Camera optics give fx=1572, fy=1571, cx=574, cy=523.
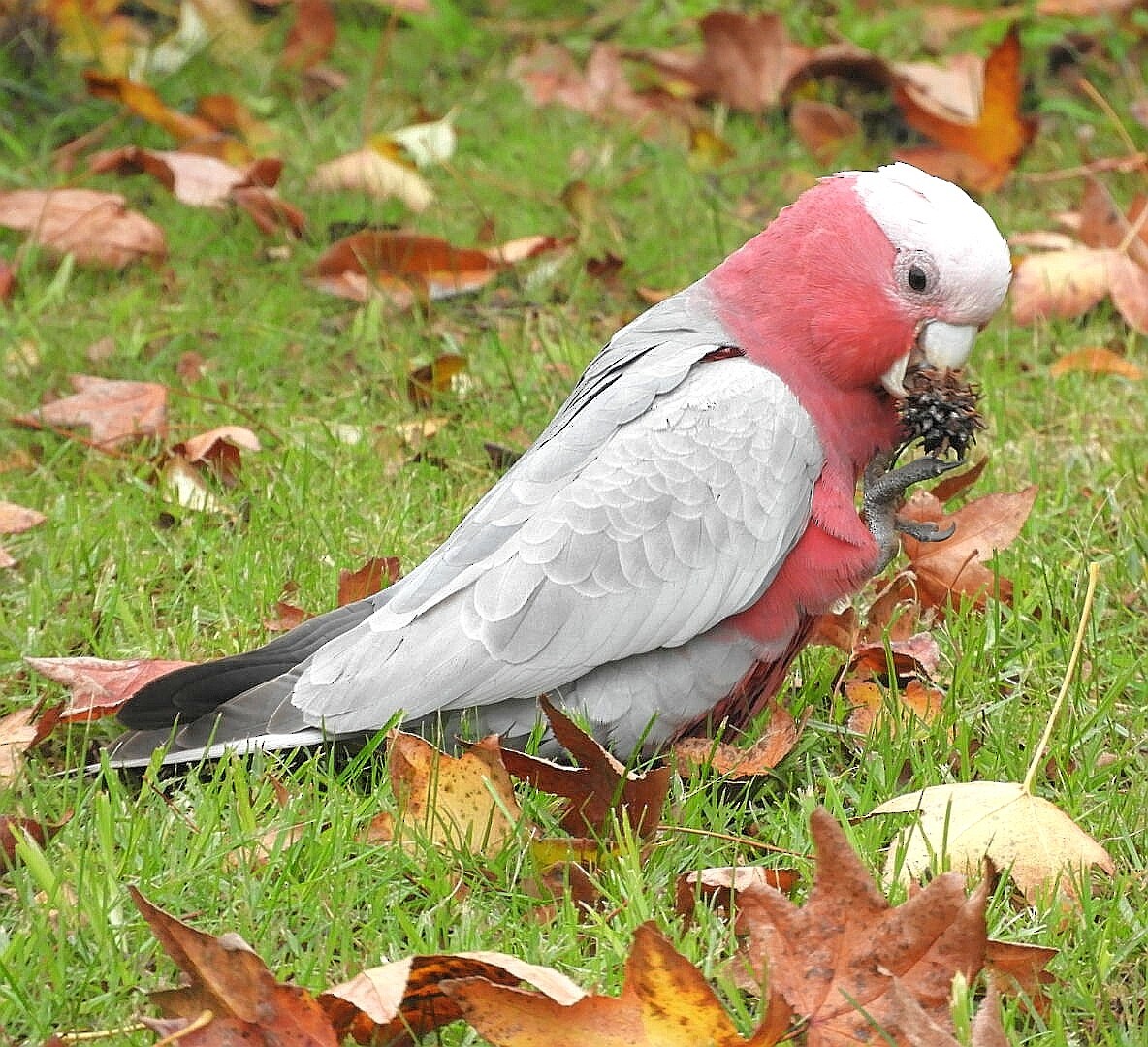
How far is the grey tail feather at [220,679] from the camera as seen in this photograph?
2.56 metres

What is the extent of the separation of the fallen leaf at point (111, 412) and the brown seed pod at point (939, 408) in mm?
1835

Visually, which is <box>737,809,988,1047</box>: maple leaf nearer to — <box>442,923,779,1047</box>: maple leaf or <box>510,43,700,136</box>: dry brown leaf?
<box>442,923,779,1047</box>: maple leaf

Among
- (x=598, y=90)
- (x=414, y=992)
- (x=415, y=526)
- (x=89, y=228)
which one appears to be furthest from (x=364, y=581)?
(x=598, y=90)

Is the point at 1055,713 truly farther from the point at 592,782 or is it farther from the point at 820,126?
the point at 820,126

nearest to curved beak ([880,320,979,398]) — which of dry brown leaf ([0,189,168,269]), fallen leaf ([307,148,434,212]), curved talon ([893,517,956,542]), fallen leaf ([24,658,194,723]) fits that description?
curved talon ([893,517,956,542])

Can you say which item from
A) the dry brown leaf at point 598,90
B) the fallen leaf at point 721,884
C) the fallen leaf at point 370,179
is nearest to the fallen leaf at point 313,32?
the dry brown leaf at point 598,90

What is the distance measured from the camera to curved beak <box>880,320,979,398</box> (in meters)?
2.62

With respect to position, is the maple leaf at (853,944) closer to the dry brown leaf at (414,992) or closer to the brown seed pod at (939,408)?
the dry brown leaf at (414,992)

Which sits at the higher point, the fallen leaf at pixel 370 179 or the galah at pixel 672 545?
the galah at pixel 672 545

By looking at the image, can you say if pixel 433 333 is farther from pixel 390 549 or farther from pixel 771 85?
pixel 771 85

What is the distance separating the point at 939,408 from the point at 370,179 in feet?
8.33

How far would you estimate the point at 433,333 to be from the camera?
413cm

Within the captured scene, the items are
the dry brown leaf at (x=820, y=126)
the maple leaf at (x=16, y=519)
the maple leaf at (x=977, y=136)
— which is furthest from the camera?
the dry brown leaf at (x=820, y=126)

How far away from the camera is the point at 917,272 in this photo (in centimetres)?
259
